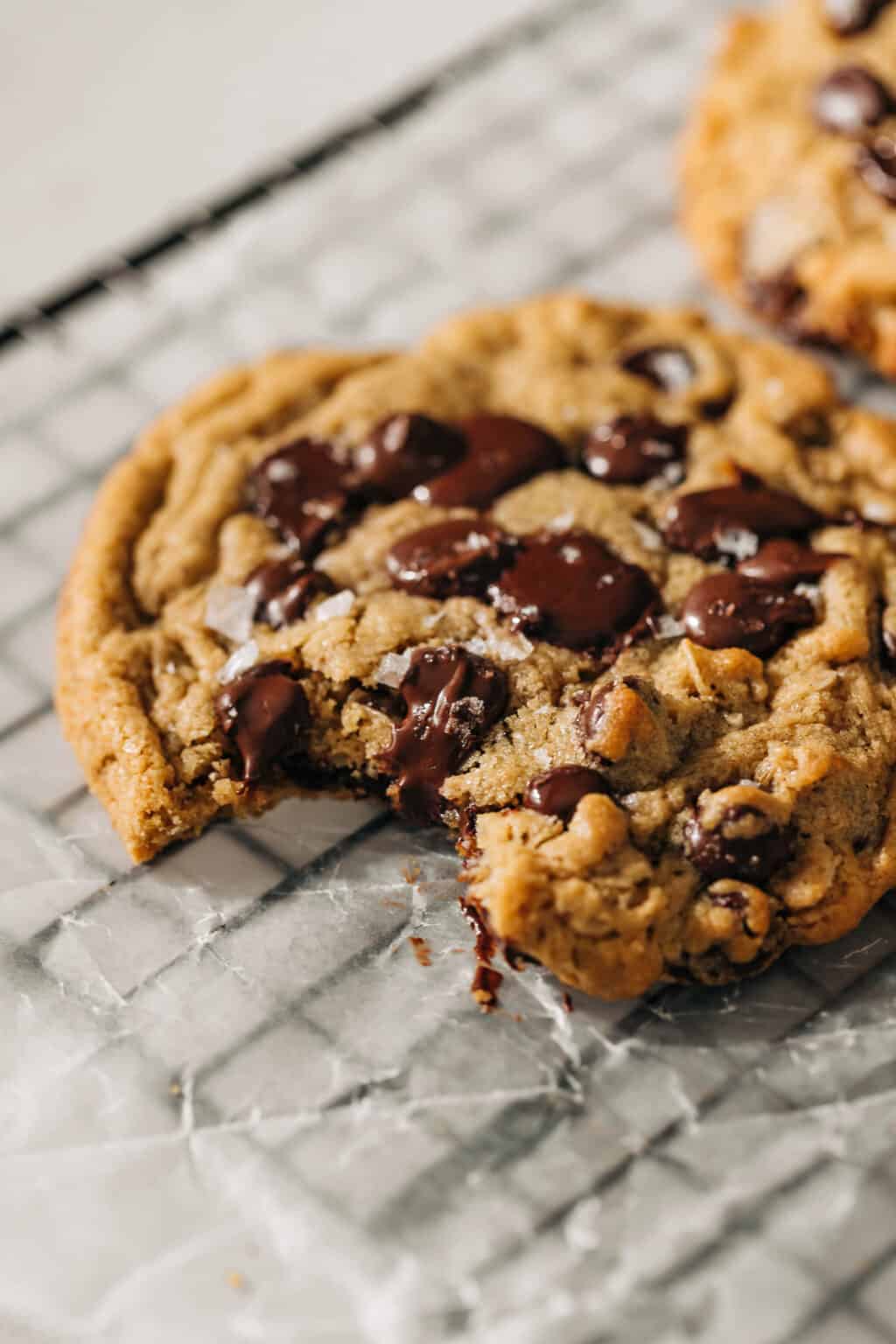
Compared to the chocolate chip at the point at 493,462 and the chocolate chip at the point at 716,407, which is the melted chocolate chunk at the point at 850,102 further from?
the chocolate chip at the point at 493,462

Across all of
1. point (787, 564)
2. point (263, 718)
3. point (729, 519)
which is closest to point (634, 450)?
point (729, 519)

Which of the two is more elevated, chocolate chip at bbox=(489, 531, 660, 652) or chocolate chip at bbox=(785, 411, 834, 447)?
chocolate chip at bbox=(489, 531, 660, 652)

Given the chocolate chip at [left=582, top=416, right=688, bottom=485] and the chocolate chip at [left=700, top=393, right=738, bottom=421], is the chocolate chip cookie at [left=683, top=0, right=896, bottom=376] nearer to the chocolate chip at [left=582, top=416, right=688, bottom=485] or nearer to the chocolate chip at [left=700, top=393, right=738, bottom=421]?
the chocolate chip at [left=700, top=393, right=738, bottom=421]

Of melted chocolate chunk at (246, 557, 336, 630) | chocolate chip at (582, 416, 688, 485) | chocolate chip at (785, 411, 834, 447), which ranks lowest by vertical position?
chocolate chip at (785, 411, 834, 447)

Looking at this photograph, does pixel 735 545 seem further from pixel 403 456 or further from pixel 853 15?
pixel 853 15

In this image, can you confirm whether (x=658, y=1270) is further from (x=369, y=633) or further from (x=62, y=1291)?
(x=369, y=633)

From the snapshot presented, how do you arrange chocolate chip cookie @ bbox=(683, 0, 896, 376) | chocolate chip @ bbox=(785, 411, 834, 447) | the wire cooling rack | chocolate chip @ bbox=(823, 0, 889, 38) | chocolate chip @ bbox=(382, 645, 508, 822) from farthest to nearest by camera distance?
chocolate chip @ bbox=(823, 0, 889, 38)
chocolate chip cookie @ bbox=(683, 0, 896, 376)
chocolate chip @ bbox=(785, 411, 834, 447)
chocolate chip @ bbox=(382, 645, 508, 822)
the wire cooling rack

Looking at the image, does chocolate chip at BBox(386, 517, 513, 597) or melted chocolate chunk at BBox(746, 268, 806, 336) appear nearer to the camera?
chocolate chip at BBox(386, 517, 513, 597)

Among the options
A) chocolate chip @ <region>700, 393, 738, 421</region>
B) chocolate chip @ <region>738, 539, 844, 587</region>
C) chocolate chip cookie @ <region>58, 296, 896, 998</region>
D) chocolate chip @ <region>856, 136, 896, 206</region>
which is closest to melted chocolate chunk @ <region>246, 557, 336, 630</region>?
chocolate chip cookie @ <region>58, 296, 896, 998</region>
